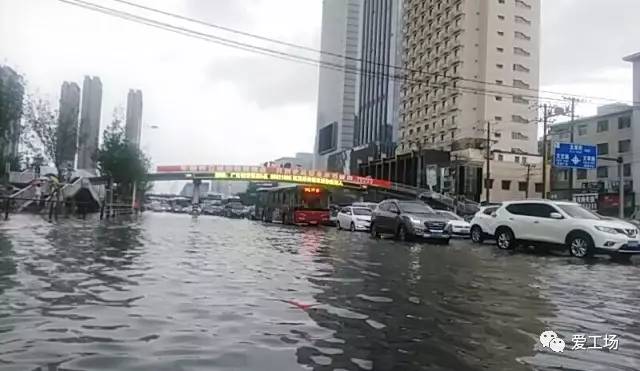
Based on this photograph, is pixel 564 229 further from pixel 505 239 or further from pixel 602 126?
pixel 602 126

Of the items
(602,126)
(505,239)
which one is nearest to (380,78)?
(602,126)

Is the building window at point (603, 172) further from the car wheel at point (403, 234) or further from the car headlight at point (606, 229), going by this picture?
the car headlight at point (606, 229)

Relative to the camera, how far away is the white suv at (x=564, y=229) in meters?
15.5

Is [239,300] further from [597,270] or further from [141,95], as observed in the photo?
[141,95]

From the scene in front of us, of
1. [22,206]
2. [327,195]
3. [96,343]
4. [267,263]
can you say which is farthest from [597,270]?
[22,206]

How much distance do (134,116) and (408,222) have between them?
4052 centimetres

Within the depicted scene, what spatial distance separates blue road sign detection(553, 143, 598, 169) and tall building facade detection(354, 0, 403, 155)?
69.7 meters

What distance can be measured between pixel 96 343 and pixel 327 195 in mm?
34506

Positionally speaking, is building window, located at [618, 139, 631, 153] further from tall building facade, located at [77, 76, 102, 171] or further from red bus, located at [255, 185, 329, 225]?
tall building facade, located at [77, 76, 102, 171]

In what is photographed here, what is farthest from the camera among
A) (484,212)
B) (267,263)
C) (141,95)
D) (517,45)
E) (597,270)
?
(517,45)

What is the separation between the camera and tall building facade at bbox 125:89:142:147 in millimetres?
52938

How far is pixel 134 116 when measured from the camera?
5525 cm

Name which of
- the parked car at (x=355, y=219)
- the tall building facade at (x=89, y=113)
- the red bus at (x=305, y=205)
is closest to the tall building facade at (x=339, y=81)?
the tall building facade at (x=89, y=113)

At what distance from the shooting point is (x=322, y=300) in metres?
7.52
